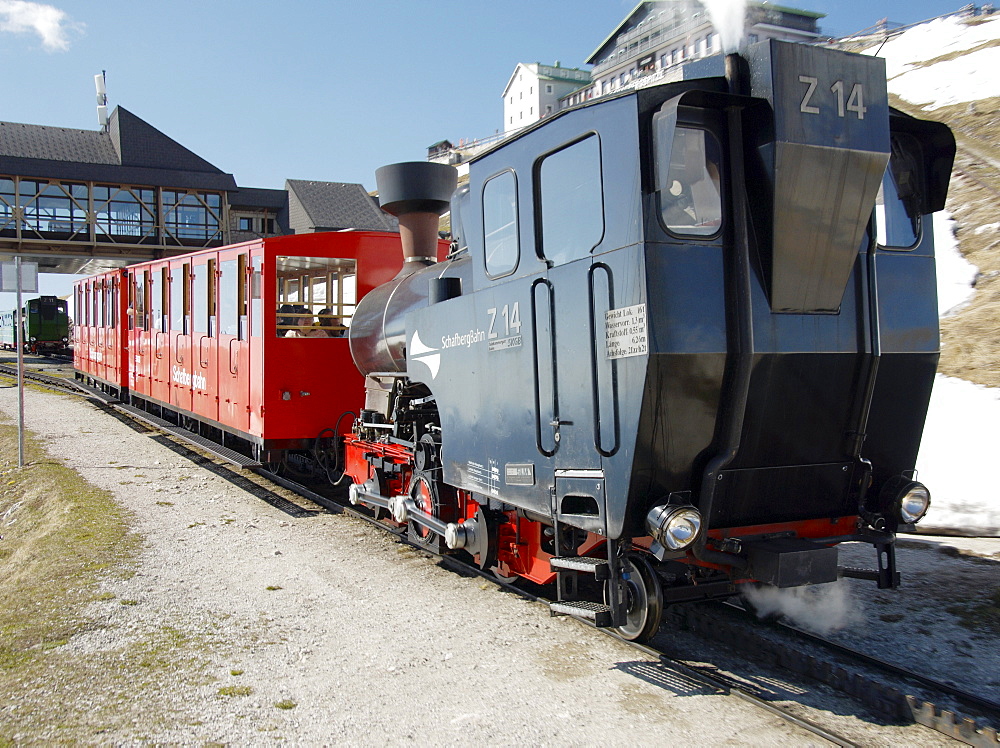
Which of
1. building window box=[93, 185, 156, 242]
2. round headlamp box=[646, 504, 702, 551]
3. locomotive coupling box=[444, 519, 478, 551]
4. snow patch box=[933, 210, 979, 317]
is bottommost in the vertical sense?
locomotive coupling box=[444, 519, 478, 551]

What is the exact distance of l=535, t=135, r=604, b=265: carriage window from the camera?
4254mm

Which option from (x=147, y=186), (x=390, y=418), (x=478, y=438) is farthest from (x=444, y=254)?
(x=147, y=186)

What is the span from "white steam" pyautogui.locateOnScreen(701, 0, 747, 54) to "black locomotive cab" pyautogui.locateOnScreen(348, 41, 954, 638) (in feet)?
1.50

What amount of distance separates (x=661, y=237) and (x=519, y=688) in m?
2.58

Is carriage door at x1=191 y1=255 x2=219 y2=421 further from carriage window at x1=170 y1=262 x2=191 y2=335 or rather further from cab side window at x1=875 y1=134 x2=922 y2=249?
cab side window at x1=875 y1=134 x2=922 y2=249

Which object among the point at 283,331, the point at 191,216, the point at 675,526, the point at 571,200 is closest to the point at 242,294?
the point at 283,331

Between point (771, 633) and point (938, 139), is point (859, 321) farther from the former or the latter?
point (771, 633)

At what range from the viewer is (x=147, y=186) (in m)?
35.7

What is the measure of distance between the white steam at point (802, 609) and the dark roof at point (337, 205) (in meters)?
38.8

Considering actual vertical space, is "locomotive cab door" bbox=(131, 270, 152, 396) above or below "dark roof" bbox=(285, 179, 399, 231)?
below

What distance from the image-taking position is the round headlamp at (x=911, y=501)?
15.1 feet

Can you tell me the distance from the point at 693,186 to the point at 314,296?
6.48 meters

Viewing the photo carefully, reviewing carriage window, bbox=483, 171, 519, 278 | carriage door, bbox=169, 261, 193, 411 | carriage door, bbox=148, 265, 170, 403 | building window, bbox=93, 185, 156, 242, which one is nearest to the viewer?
carriage window, bbox=483, 171, 519, 278

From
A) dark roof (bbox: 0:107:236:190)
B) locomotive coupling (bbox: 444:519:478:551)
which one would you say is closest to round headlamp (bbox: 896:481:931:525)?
locomotive coupling (bbox: 444:519:478:551)
